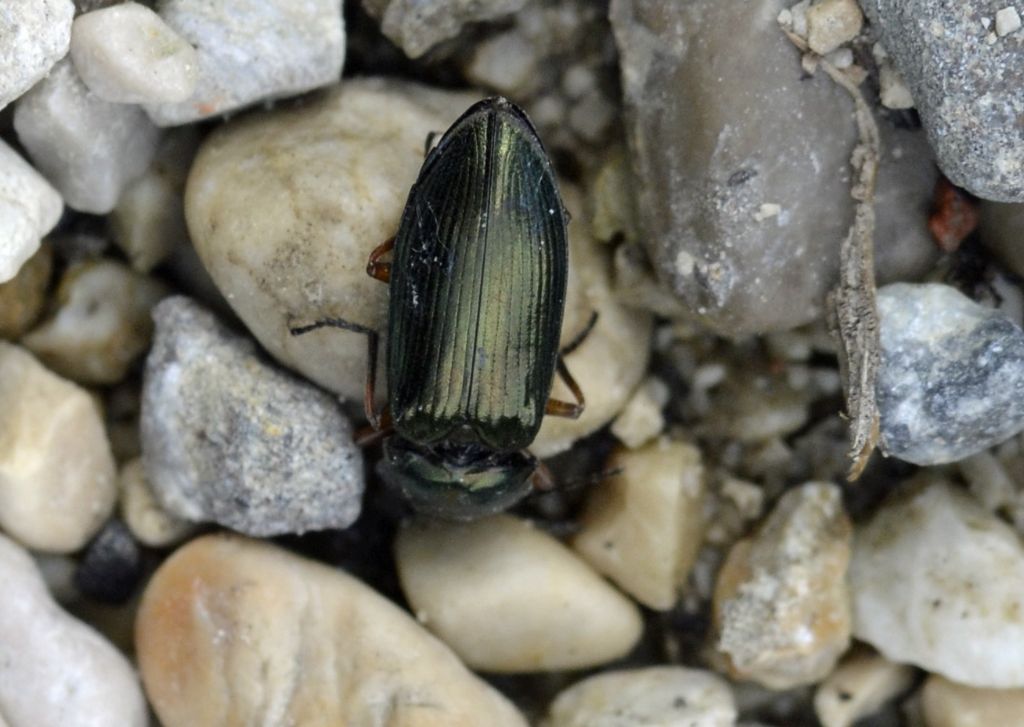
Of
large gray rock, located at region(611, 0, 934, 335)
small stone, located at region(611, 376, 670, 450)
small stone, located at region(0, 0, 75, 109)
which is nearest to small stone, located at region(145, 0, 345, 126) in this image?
small stone, located at region(0, 0, 75, 109)

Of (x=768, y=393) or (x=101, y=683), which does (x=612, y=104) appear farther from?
(x=101, y=683)

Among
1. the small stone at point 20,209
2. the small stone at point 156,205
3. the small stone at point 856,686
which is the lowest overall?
the small stone at point 856,686

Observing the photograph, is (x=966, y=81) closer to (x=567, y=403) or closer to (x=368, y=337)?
(x=567, y=403)

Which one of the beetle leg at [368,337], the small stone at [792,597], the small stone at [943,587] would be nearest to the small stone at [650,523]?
the small stone at [792,597]

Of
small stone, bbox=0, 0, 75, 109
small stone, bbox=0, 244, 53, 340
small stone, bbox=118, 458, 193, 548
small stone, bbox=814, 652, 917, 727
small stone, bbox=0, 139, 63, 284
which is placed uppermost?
small stone, bbox=0, 0, 75, 109

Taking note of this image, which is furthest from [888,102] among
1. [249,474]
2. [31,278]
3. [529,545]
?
[31,278]

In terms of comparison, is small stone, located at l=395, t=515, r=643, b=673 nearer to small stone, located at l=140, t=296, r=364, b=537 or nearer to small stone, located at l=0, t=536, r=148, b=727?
small stone, located at l=140, t=296, r=364, b=537

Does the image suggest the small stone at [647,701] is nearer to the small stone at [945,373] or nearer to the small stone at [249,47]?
the small stone at [945,373]
